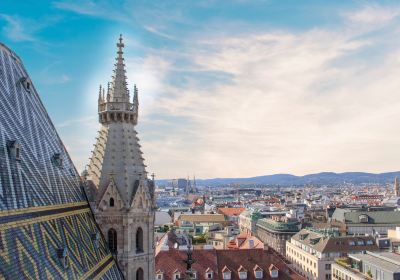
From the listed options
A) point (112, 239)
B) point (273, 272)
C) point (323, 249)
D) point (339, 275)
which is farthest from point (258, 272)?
point (112, 239)

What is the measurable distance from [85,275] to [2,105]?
10053 millimetres

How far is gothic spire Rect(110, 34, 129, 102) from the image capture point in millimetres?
38312

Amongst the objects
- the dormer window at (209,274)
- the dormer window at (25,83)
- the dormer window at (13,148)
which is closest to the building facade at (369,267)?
the dormer window at (209,274)

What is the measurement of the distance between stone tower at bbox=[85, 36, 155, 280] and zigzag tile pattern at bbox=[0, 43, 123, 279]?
4.93ft

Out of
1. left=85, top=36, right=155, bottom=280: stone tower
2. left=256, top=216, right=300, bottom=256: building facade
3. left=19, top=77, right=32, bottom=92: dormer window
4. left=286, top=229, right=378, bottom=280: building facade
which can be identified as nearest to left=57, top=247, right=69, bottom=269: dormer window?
left=85, top=36, right=155, bottom=280: stone tower

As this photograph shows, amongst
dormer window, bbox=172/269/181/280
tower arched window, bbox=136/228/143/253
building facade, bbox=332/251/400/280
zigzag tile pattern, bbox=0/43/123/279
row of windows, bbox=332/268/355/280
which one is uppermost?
zigzag tile pattern, bbox=0/43/123/279

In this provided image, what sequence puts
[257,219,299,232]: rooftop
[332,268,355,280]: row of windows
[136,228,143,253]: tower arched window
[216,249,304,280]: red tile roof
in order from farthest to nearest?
[257,219,299,232]: rooftop
[332,268,355,280]: row of windows
[216,249,304,280]: red tile roof
[136,228,143,253]: tower arched window

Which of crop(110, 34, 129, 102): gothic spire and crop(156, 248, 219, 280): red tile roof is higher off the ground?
crop(110, 34, 129, 102): gothic spire

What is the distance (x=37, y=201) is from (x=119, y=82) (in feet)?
57.6

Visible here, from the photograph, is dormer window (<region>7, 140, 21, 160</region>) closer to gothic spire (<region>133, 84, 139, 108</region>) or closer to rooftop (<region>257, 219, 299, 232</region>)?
gothic spire (<region>133, 84, 139, 108</region>)

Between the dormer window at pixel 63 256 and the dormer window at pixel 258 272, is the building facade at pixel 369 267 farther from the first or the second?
the dormer window at pixel 63 256

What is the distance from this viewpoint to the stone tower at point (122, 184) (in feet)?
117

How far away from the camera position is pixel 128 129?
38.2 m

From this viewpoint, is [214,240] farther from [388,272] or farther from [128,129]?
[128,129]
